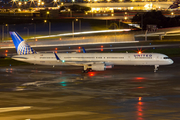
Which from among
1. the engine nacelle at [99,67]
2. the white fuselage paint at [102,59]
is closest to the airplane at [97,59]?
the white fuselage paint at [102,59]

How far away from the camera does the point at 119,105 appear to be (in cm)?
3541

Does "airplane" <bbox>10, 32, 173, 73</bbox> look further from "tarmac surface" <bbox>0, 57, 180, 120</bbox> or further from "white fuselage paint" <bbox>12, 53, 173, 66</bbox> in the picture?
"tarmac surface" <bbox>0, 57, 180, 120</bbox>

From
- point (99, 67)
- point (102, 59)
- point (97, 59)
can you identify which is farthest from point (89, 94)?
point (102, 59)

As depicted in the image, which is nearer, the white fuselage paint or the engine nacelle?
the engine nacelle

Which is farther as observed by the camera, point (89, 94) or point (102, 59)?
point (102, 59)

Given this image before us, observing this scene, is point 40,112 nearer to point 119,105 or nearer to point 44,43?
point 119,105

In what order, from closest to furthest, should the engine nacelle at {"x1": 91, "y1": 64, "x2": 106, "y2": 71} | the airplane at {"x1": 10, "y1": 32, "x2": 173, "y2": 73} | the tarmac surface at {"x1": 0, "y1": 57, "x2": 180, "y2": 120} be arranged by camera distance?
the tarmac surface at {"x1": 0, "y1": 57, "x2": 180, "y2": 120} → the engine nacelle at {"x1": 91, "y1": 64, "x2": 106, "y2": 71} → the airplane at {"x1": 10, "y1": 32, "x2": 173, "y2": 73}

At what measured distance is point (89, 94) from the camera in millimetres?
41375

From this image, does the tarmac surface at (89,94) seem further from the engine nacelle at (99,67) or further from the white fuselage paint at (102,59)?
the white fuselage paint at (102,59)

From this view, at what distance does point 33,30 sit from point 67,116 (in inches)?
5353

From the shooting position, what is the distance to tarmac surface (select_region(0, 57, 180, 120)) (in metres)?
31.6

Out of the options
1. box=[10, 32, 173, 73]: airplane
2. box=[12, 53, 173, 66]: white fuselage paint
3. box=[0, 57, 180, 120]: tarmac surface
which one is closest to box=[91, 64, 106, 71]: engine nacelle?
box=[0, 57, 180, 120]: tarmac surface

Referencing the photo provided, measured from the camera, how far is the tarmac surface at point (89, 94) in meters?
31.6

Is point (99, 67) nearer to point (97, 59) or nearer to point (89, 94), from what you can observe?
point (97, 59)
